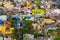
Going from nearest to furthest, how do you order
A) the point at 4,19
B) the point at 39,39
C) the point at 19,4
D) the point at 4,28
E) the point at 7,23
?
the point at 39,39, the point at 4,28, the point at 7,23, the point at 4,19, the point at 19,4

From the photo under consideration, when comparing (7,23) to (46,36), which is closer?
(46,36)

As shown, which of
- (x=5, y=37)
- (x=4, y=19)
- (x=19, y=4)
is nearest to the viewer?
(x=5, y=37)

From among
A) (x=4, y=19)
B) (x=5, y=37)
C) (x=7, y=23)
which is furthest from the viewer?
(x=4, y=19)

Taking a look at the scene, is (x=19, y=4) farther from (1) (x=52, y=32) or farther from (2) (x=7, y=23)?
(1) (x=52, y=32)

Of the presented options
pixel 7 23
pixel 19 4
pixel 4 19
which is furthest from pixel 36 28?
pixel 19 4

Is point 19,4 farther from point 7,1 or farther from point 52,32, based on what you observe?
point 52,32

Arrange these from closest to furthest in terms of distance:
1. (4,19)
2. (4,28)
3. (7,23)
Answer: (4,28) → (7,23) → (4,19)

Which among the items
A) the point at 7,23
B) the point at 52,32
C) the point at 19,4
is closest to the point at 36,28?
the point at 52,32

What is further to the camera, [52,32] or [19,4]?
[19,4]
